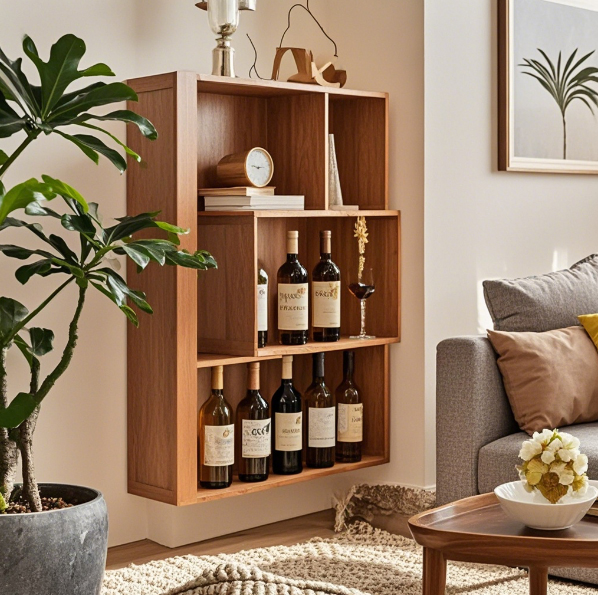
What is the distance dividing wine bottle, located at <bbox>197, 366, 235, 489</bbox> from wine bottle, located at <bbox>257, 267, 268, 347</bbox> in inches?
7.6

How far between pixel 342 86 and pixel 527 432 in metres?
1.43

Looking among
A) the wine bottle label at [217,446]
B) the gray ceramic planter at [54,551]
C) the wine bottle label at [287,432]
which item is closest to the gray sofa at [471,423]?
the wine bottle label at [287,432]

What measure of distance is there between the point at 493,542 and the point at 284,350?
142cm

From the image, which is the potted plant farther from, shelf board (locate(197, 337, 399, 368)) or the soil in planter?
shelf board (locate(197, 337, 399, 368))

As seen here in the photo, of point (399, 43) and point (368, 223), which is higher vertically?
point (399, 43)

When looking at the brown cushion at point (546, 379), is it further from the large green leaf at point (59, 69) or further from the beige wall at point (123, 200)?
the large green leaf at point (59, 69)

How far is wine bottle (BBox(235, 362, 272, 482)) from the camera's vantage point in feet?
11.1

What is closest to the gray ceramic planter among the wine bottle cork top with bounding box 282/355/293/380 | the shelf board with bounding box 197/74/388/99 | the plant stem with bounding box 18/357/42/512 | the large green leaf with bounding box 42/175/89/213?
the plant stem with bounding box 18/357/42/512

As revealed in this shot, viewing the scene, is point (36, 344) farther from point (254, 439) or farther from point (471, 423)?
point (471, 423)

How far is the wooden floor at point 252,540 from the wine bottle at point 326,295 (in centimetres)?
69

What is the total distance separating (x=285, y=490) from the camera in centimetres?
383

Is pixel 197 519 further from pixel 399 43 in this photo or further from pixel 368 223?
pixel 399 43

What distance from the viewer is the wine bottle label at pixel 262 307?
337cm

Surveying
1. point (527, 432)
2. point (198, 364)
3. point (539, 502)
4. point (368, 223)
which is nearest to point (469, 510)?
point (539, 502)
